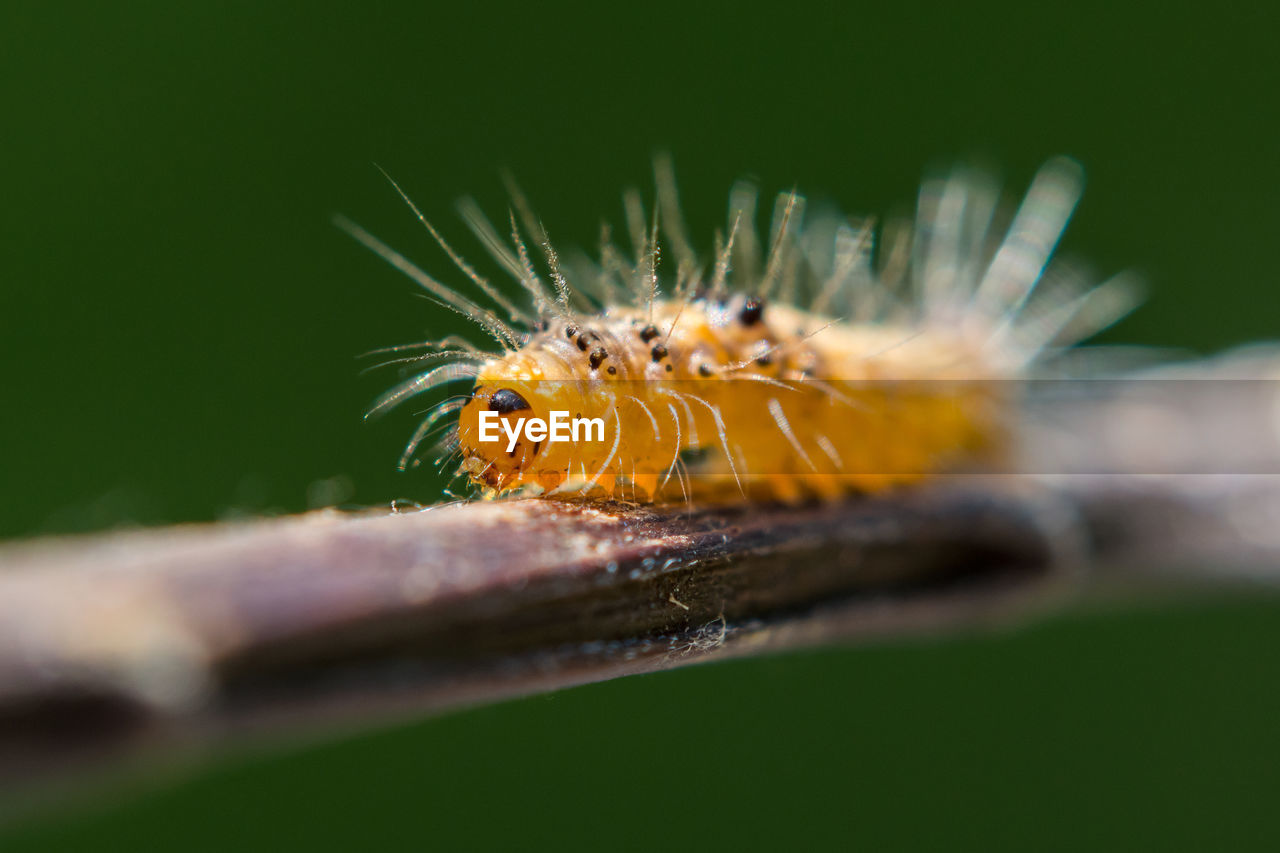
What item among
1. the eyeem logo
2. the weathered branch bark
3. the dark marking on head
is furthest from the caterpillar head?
the dark marking on head

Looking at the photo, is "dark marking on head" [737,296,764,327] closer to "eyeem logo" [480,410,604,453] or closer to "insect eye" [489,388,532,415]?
"eyeem logo" [480,410,604,453]

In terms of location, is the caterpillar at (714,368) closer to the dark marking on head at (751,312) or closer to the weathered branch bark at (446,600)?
the dark marking on head at (751,312)

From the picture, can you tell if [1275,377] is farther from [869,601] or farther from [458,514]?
[458,514]

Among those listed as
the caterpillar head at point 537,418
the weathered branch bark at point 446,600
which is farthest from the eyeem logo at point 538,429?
the weathered branch bark at point 446,600

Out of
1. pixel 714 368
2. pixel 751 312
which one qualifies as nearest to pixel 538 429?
A: pixel 714 368

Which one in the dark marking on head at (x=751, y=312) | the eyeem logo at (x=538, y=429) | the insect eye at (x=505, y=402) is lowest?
the eyeem logo at (x=538, y=429)

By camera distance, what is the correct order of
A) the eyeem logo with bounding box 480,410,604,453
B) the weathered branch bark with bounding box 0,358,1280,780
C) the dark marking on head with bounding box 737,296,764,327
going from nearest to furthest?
the weathered branch bark with bounding box 0,358,1280,780 → the eyeem logo with bounding box 480,410,604,453 → the dark marking on head with bounding box 737,296,764,327

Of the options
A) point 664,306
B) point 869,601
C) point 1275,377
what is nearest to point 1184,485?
point 1275,377
